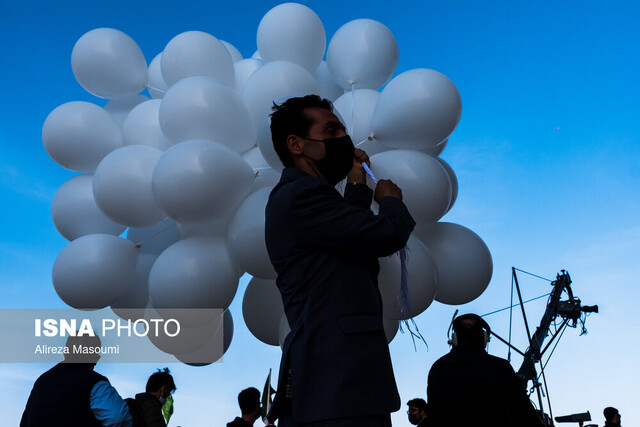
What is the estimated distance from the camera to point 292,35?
3.05m

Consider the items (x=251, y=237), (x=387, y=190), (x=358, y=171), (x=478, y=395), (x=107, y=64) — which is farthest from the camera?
(x=107, y=64)

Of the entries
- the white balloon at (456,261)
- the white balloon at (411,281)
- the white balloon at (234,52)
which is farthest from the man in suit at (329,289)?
the white balloon at (234,52)

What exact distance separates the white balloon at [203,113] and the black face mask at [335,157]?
110cm

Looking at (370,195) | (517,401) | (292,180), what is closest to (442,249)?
(517,401)

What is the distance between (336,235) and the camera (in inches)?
53.1

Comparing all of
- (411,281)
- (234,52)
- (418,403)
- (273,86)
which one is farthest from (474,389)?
(418,403)

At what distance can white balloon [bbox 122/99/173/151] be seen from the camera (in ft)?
9.61

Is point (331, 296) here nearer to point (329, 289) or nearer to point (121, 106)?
point (329, 289)

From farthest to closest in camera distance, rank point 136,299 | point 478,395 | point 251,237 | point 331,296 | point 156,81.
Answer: point 156,81, point 136,299, point 251,237, point 478,395, point 331,296

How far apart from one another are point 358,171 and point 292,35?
157cm

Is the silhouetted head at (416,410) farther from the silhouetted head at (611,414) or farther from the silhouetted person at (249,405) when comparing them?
the silhouetted person at (249,405)

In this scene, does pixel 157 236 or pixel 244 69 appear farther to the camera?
pixel 244 69

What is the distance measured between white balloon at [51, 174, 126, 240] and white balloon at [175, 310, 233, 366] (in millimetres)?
737

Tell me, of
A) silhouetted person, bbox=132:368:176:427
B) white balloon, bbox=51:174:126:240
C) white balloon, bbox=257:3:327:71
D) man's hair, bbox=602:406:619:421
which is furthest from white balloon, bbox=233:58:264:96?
man's hair, bbox=602:406:619:421
